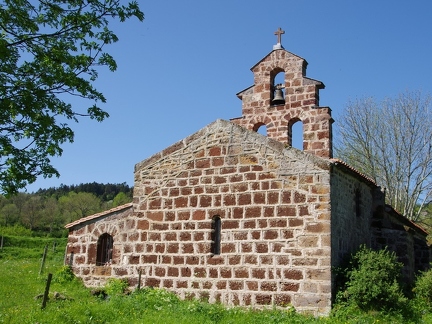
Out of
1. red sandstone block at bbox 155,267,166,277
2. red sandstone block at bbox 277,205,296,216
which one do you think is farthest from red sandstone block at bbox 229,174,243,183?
red sandstone block at bbox 155,267,166,277

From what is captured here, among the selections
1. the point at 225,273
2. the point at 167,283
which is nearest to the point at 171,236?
the point at 167,283

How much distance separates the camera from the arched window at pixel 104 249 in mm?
13295

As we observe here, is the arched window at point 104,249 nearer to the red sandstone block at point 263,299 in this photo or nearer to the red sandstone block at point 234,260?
the red sandstone block at point 234,260

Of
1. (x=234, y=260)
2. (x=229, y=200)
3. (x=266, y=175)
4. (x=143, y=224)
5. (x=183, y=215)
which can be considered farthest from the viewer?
(x=143, y=224)

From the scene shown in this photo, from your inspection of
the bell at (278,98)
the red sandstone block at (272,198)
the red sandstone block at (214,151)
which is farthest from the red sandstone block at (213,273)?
the bell at (278,98)

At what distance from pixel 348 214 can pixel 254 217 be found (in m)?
2.54

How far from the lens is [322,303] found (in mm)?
9828

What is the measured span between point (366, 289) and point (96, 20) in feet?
24.6

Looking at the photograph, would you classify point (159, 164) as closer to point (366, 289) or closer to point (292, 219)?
point (292, 219)

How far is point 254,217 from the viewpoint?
433 inches

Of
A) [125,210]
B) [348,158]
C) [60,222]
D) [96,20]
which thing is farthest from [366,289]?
[60,222]

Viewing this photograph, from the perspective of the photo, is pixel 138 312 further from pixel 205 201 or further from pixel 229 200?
pixel 229 200

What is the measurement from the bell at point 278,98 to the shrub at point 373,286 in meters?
5.00

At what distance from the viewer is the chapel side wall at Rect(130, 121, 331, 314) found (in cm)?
1027
